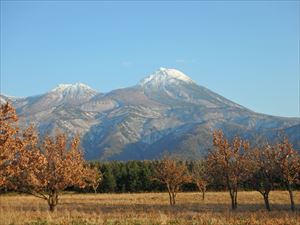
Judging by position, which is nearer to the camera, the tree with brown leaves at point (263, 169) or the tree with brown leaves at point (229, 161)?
the tree with brown leaves at point (263, 169)

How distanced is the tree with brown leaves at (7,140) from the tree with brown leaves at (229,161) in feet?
83.0

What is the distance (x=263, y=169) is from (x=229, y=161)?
3.44 m

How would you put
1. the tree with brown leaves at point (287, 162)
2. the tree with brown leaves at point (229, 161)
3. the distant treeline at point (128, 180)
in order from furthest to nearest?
the distant treeline at point (128, 180) → the tree with brown leaves at point (229, 161) → the tree with brown leaves at point (287, 162)

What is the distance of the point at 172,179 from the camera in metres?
58.3

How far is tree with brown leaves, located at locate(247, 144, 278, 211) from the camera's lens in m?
42.2

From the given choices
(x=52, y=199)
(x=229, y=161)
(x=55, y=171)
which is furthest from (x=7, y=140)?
(x=229, y=161)

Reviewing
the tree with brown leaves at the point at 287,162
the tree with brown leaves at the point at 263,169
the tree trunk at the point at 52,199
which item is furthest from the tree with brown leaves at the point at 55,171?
the tree with brown leaves at the point at 287,162

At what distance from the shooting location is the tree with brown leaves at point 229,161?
144 feet

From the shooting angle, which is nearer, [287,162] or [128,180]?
[287,162]

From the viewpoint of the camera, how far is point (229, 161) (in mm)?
44562

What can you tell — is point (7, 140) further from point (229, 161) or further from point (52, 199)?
point (229, 161)

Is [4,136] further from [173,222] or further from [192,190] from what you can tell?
[192,190]

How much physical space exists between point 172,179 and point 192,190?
158 feet

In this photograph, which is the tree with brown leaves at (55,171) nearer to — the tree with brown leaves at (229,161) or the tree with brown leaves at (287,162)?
the tree with brown leaves at (229,161)
